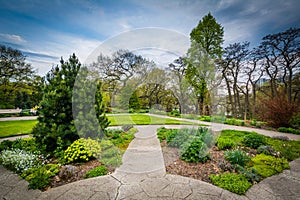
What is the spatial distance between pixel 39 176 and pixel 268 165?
455 centimetres

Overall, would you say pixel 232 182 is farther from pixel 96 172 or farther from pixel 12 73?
pixel 12 73

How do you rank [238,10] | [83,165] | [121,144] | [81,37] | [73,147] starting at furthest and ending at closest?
[238,10], [81,37], [121,144], [73,147], [83,165]

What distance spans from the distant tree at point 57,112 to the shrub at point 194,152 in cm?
295

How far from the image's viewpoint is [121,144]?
4.54m

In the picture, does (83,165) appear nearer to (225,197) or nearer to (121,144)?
(121,144)

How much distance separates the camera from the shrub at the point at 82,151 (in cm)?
317

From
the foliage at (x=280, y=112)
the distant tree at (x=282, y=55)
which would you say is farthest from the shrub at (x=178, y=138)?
the distant tree at (x=282, y=55)

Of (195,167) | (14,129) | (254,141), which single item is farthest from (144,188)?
(14,129)

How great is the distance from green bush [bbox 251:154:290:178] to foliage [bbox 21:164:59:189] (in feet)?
13.0

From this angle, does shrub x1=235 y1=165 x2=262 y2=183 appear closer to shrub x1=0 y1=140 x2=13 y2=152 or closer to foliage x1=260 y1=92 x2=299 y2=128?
shrub x1=0 y1=140 x2=13 y2=152

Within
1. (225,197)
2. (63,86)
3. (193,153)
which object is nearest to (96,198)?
(225,197)

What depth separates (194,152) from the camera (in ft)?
10.9

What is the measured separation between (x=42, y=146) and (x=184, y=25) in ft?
20.6

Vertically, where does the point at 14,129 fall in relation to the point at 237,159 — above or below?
below
